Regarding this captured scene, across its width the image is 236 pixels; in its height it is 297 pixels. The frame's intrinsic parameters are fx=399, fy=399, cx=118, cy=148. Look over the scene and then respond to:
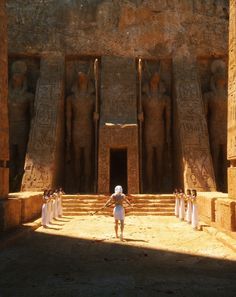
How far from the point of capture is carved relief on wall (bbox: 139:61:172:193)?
58.1 feet

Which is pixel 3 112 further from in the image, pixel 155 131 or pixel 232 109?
pixel 155 131

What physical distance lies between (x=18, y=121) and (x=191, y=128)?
7518 millimetres

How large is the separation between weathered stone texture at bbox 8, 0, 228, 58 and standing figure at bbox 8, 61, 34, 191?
6.16 feet

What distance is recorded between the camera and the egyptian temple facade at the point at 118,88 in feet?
54.3

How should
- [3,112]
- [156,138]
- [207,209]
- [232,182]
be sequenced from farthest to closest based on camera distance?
[156,138] → [207,209] → [3,112] → [232,182]

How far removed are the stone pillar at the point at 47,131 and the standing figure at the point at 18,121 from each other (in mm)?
788

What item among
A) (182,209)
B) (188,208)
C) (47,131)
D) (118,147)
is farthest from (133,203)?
(47,131)

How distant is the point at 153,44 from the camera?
18.4 m

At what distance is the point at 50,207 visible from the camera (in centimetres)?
Answer: 1080

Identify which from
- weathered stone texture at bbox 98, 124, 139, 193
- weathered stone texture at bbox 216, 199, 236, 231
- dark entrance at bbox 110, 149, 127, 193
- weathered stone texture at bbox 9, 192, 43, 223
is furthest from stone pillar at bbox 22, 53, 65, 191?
weathered stone texture at bbox 216, 199, 236, 231

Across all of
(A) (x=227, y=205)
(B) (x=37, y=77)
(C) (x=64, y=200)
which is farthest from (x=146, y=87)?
(A) (x=227, y=205)

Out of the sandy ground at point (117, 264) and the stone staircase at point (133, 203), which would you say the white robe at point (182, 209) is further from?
the sandy ground at point (117, 264)

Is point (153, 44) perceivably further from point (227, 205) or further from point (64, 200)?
point (227, 205)

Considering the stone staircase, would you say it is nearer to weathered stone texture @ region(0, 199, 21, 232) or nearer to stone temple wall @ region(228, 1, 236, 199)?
weathered stone texture @ region(0, 199, 21, 232)
